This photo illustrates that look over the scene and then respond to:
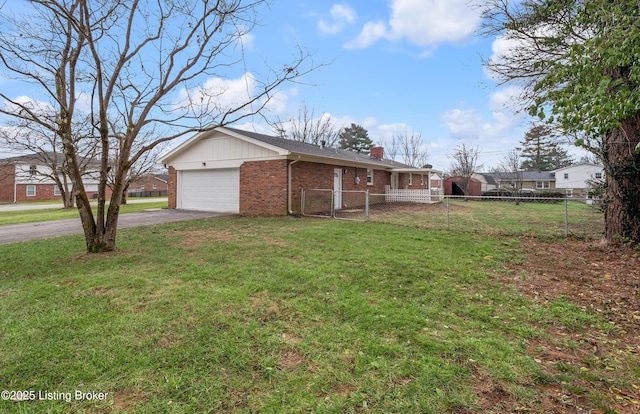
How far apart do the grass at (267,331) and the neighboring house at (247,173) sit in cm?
686

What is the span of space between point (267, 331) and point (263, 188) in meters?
10.1

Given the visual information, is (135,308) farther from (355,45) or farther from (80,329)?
(355,45)

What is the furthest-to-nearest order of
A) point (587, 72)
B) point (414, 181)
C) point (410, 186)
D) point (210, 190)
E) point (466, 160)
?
point (466, 160) → point (414, 181) → point (410, 186) → point (210, 190) → point (587, 72)

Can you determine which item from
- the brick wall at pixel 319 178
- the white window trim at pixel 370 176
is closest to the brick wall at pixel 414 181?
the brick wall at pixel 319 178

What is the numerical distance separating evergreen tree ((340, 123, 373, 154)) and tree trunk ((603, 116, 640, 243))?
39.5m

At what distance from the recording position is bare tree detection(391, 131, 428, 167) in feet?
138

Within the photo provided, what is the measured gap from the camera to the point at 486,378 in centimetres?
237

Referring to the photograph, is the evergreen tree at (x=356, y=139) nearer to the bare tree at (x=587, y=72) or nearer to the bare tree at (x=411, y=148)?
the bare tree at (x=411, y=148)

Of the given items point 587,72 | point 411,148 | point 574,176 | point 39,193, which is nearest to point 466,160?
point 411,148

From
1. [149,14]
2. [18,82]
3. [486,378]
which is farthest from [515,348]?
[18,82]

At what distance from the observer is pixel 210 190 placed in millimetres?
14750

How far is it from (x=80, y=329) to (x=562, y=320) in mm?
5091

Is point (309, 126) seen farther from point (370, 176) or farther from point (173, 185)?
point (173, 185)

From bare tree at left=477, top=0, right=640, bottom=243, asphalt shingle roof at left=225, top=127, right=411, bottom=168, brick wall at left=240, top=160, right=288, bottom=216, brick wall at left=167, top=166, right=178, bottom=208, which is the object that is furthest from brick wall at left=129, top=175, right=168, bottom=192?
bare tree at left=477, top=0, right=640, bottom=243
